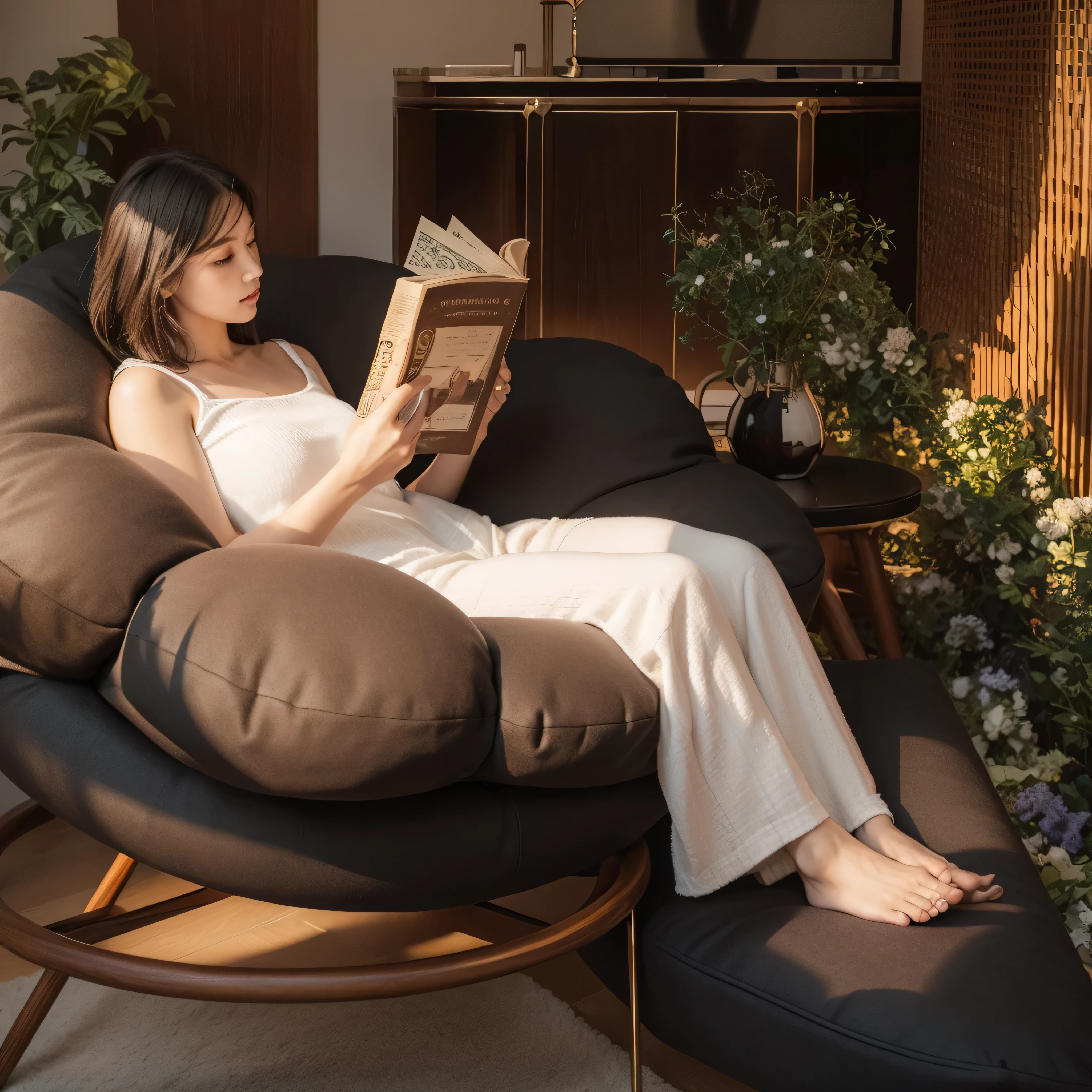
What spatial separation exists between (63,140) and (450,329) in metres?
1.83

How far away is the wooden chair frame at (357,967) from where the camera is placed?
1.17 m

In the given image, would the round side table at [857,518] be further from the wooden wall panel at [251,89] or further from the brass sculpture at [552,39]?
the brass sculpture at [552,39]

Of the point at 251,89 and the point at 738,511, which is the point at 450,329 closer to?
the point at 738,511

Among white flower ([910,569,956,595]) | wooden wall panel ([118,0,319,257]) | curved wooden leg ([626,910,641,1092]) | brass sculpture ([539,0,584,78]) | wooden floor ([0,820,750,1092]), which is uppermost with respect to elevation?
brass sculpture ([539,0,584,78])

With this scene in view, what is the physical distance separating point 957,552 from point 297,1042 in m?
1.56

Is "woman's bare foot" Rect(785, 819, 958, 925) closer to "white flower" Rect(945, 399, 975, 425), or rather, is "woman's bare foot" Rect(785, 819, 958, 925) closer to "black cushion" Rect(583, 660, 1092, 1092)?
"black cushion" Rect(583, 660, 1092, 1092)

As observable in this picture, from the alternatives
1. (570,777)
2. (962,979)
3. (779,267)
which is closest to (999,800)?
(962,979)

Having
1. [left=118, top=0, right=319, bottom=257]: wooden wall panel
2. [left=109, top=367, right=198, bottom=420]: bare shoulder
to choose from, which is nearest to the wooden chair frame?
[left=109, top=367, right=198, bottom=420]: bare shoulder

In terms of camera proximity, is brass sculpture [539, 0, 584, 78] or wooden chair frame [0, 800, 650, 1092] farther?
brass sculpture [539, 0, 584, 78]

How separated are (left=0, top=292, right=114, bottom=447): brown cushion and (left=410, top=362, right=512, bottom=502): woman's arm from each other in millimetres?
518

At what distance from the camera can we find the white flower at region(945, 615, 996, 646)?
7.70ft

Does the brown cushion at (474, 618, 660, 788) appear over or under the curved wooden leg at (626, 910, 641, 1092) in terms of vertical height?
over

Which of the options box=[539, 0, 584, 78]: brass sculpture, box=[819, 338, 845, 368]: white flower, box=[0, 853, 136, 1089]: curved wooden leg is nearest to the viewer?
box=[0, 853, 136, 1089]: curved wooden leg

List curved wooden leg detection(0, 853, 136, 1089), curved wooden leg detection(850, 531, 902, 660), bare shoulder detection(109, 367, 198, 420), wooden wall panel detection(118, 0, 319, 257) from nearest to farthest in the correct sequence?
curved wooden leg detection(0, 853, 136, 1089) → bare shoulder detection(109, 367, 198, 420) → curved wooden leg detection(850, 531, 902, 660) → wooden wall panel detection(118, 0, 319, 257)
